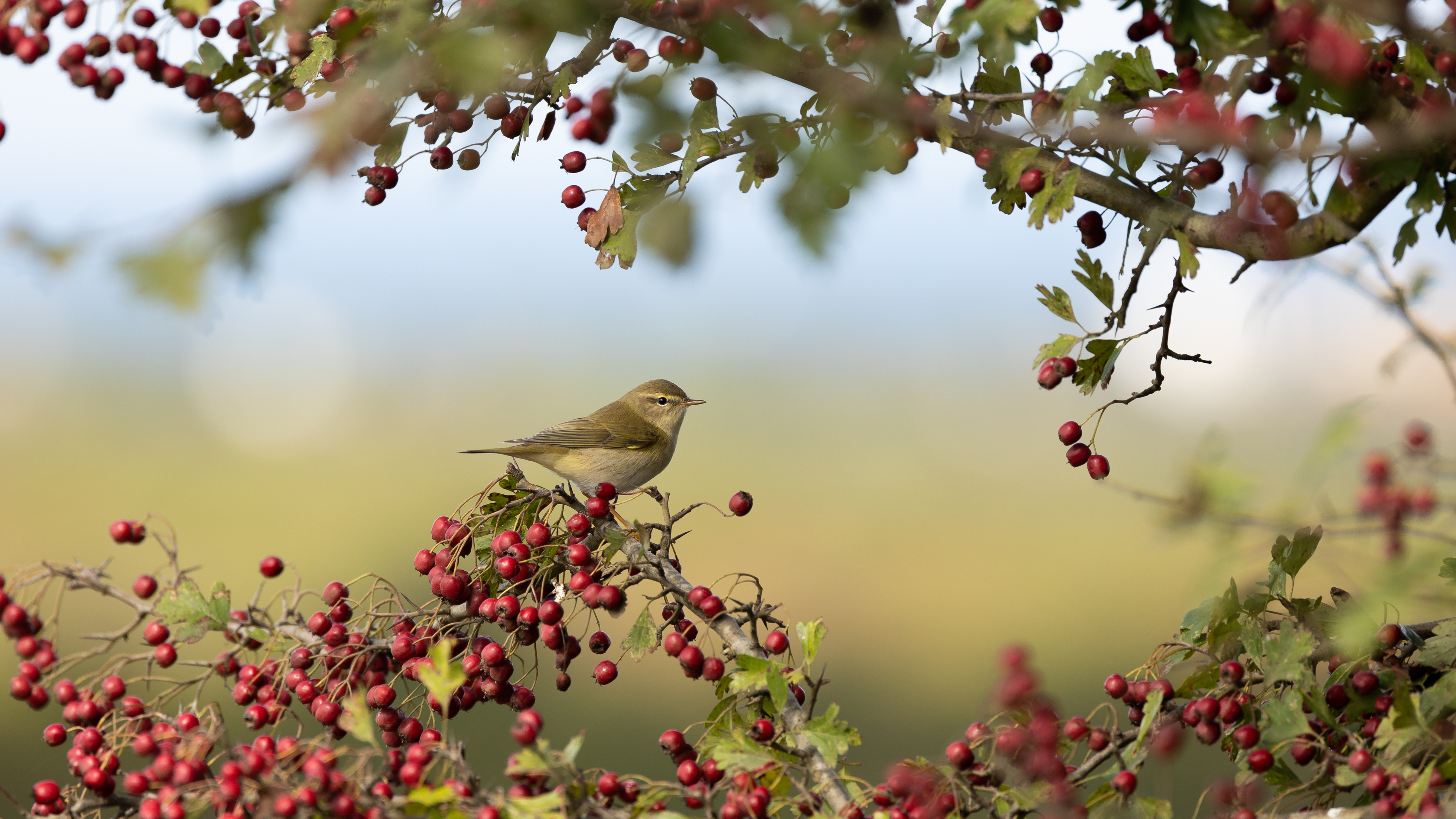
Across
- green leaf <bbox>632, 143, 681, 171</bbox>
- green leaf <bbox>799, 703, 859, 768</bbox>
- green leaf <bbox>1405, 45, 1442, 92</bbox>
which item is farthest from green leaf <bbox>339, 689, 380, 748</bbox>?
green leaf <bbox>1405, 45, 1442, 92</bbox>

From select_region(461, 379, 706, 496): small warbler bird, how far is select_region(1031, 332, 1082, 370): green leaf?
2689 millimetres

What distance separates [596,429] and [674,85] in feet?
10.8

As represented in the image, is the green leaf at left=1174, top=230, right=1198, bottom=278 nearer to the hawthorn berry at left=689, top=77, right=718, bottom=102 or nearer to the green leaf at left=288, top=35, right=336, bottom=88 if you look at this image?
the hawthorn berry at left=689, top=77, right=718, bottom=102

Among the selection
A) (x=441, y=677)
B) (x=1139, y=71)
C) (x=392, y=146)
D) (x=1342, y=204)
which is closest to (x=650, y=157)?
(x=392, y=146)

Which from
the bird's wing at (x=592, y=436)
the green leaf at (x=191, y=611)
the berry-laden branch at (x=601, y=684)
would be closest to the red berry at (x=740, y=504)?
the berry-laden branch at (x=601, y=684)

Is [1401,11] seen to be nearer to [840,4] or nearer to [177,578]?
[840,4]

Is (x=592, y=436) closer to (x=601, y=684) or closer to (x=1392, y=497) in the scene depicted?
(x=601, y=684)

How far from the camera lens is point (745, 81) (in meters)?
1.86

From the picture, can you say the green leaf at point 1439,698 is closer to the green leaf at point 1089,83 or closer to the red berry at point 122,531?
the green leaf at point 1089,83

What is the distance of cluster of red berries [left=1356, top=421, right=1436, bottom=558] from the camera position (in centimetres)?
179

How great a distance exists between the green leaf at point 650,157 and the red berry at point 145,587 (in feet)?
5.86

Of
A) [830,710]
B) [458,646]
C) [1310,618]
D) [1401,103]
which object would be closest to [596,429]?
[458,646]

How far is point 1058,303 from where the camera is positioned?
119 inches

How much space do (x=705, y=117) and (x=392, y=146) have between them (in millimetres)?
1031
